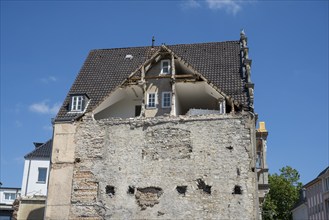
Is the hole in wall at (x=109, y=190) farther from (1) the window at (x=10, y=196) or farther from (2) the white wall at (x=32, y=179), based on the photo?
(1) the window at (x=10, y=196)

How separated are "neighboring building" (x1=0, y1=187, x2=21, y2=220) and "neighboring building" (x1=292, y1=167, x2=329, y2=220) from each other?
37.1 m

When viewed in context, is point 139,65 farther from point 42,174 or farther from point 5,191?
point 5,191

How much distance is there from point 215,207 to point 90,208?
6.32 m

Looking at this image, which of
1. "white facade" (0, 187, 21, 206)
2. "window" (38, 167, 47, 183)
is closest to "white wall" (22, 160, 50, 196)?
"window" (38, 167, 47, 183)

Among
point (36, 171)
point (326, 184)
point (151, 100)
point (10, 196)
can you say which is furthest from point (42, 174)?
point (326, 184)

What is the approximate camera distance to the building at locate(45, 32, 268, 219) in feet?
65.8

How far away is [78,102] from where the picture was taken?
2358cm

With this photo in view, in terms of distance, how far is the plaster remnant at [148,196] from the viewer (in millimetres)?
20406

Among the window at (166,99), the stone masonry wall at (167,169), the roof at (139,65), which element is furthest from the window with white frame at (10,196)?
the window at (166,99)

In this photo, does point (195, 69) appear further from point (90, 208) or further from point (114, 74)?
point (90, 208)

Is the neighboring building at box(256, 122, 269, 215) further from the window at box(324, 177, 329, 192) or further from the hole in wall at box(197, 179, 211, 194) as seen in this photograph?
the window at box(324, 177, 329, 192)

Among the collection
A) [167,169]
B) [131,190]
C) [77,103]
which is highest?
[77,103]

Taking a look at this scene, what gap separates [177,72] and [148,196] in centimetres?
721

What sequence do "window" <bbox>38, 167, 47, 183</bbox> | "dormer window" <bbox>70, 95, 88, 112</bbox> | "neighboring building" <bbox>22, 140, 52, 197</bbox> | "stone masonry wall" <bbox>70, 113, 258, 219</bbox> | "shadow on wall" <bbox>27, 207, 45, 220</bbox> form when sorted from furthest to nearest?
"window" <bbox>38, 167, 47, 183</bbox>
"neighboring building" <bbox>22, 140, 52, 197</bbox>
"shadow on wall" <bbox>27, 207, 45, 220</bbox>
"dormer window" <bbox>70, 95, 88, 112</bbox>
"stone masonry wall" <bbox>70, 113, 258, 219</bbox>
